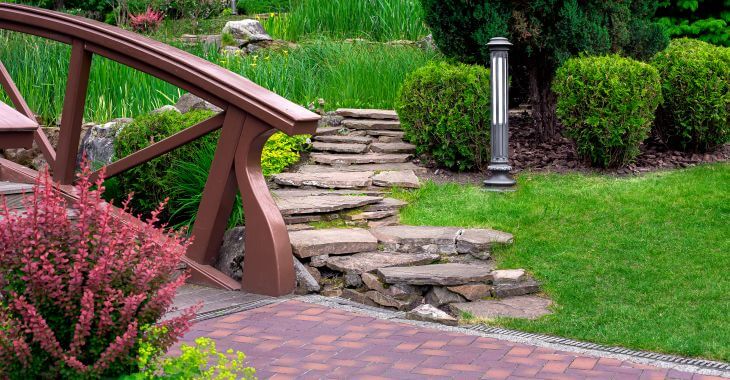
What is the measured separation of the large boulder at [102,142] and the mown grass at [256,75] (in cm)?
61

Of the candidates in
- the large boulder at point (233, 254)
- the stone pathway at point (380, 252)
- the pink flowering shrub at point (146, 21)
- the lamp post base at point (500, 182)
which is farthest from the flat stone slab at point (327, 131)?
the pink flowering shrub at point (146, 21)

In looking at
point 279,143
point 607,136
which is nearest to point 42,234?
point 279,143

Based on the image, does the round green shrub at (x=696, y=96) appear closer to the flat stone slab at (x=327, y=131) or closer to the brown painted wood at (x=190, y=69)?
the flat stone slab at (x=327, y=131)

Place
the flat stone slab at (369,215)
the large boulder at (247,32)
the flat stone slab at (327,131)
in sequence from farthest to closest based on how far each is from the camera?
1. the large boulder at (247,32)
2. the flat stone slab at (327,131)
3. the flat stone slab at (369,215)

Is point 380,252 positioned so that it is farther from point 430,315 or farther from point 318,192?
point 318,192

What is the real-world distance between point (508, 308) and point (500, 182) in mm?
2559

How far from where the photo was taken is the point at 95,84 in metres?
9.92

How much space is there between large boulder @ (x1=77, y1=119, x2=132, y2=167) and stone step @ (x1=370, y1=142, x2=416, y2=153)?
2376mm

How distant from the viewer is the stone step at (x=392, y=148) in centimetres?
941

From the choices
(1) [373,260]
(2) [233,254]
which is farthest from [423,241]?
(2) [233,254]

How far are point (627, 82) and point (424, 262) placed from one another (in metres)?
3.07

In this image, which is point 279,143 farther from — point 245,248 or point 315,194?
point 245,248

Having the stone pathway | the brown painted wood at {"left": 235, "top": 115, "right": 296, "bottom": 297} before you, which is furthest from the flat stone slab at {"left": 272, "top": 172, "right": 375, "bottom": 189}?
the brown painted wood at {"left": 235, "top": 115, "right": 296, "bottom": 297}

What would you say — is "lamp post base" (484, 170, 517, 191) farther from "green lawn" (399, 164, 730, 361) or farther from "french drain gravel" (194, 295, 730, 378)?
"french drain gravel" (194, 295, 730, 378)
